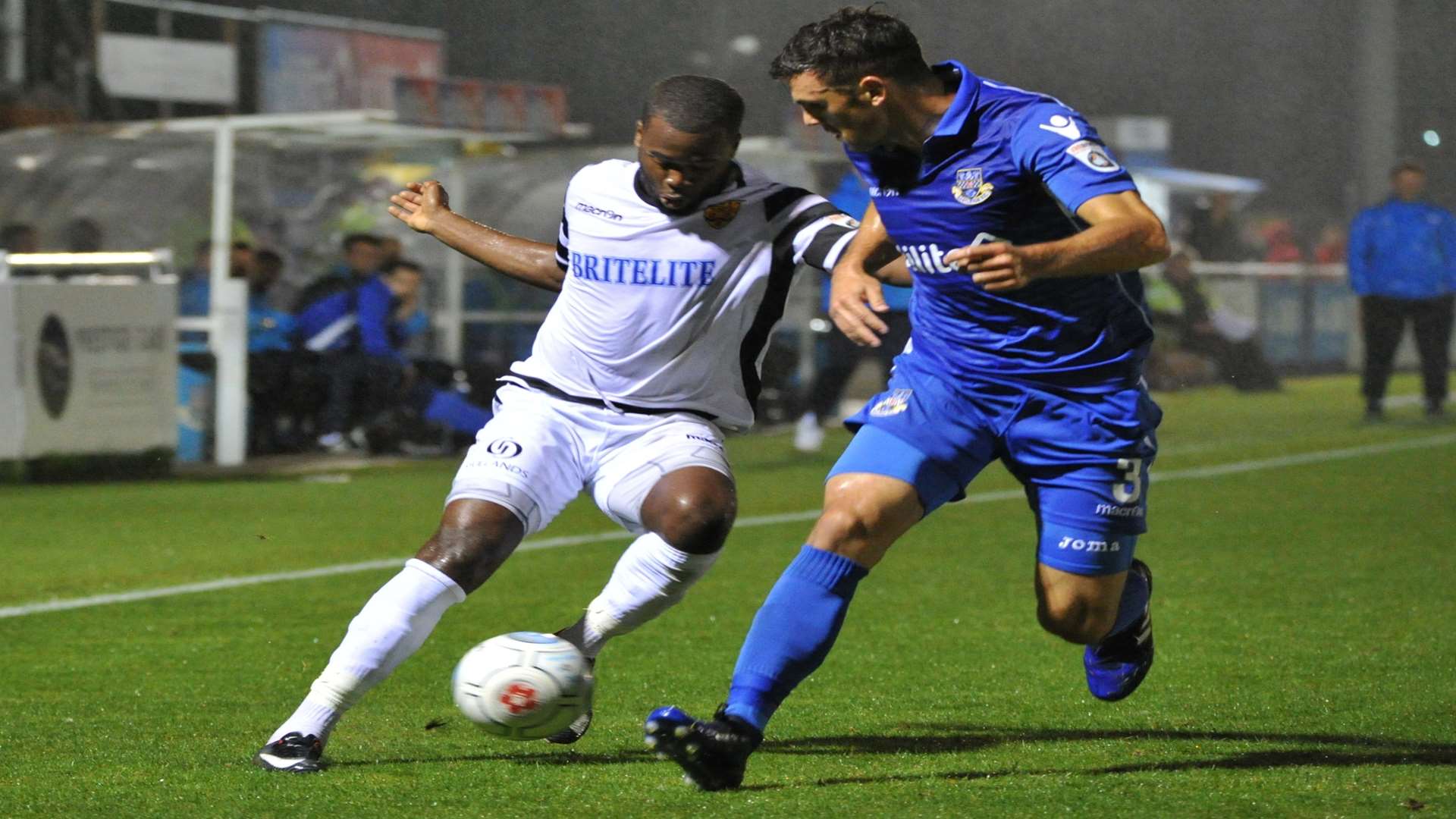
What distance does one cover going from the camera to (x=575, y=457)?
493 cm

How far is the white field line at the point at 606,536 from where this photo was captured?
7790 mm

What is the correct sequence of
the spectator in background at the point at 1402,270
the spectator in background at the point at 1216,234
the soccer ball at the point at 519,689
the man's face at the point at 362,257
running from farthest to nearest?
the spectator in background at the point at 1216,234
the spectator in background at the point at 1402,270
the man's face at the point at 362,257
the soccer ball at the point at 519,689

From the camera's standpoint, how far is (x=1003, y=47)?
2108 centimetres

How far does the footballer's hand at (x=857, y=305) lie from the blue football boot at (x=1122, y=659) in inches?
41.9

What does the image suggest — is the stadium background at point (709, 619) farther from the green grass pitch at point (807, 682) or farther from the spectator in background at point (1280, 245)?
the spectator in background at point (1280, 245)

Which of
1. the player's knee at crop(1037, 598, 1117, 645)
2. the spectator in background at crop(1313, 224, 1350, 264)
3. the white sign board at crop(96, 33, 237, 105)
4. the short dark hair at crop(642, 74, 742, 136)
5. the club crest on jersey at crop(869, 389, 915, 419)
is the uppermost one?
the short dark hair at crop(642, 74, 742, 136)

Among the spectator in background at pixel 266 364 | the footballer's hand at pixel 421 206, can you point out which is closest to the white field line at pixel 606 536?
the footballer's hand at pixel 421 206

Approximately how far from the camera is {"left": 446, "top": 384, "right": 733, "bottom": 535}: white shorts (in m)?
4.77

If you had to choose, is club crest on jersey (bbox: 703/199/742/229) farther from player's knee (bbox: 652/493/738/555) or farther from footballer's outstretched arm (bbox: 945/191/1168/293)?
footballer's outstretched arm (bbox: 945/191/1168/293)

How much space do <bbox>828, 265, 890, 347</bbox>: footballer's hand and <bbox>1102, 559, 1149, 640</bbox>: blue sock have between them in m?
1.05

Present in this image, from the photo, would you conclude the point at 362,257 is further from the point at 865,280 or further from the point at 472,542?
the point at 865,280

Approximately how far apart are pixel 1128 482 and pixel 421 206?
1982 millimetres

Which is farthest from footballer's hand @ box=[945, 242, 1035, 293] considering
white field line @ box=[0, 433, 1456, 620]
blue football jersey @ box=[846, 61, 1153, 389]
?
white field line @ box=[0, 433, 1456, 620]

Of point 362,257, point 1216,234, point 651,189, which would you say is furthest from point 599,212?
point 1216,234
